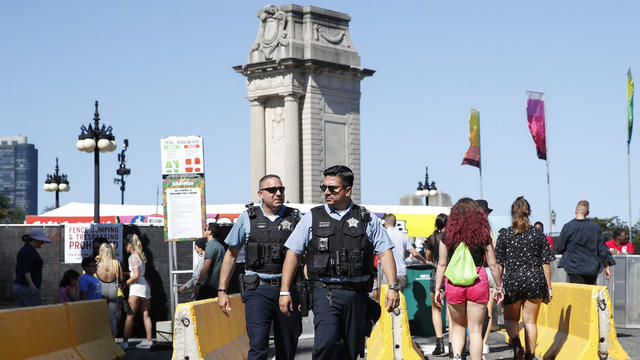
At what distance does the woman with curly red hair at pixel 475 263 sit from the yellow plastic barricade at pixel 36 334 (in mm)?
3931

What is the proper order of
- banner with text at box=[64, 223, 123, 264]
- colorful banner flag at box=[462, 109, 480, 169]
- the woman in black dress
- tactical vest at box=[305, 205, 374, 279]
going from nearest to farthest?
tactical vest at box=[305, 205, 374, 279]
the woman in black dress
banner with text at box=[64, 223, 123, 264]
colorful banner flag at box=[462, 109, 480, 169]

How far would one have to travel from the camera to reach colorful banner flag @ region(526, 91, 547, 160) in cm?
2866

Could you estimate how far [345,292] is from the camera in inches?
308

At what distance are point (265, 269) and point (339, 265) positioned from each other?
1.30m

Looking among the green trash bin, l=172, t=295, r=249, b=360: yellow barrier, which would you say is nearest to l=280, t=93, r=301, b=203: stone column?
the green trash bin

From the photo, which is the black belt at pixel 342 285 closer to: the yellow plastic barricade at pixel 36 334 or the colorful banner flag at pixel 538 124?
the yellow plastic barricade at pixel 36 334

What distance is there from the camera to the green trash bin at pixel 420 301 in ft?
53.2

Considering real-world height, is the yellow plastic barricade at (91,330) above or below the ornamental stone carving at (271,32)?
below

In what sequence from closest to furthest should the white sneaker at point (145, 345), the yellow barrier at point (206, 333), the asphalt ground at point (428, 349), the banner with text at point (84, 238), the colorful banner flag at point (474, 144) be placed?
1. the yellow barrier at point (206, 333)
2. the asphalt ground at point (428, 349)
3. the white sneaker at point (145, 345)
4. the banner with text at point (84, 238)
5. the colorful banner flag at point (474, 144)

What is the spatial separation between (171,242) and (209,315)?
17.6ft

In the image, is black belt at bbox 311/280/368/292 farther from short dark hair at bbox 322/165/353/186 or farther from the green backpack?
the green backpack

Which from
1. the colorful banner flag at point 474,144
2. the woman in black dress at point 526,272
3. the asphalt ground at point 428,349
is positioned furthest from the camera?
the colorful banner flag at point 474,144

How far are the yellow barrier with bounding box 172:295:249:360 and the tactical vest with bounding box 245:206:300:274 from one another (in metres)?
1.06

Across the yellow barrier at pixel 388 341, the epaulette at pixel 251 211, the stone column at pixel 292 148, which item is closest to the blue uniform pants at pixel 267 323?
the epaulette at pixel 251 211
